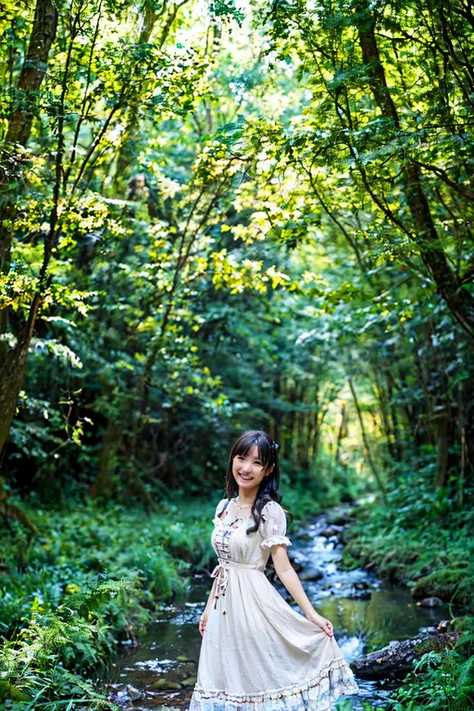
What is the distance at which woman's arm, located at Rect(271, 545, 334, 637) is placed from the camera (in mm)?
3488

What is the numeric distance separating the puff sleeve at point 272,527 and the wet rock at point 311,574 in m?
7.42

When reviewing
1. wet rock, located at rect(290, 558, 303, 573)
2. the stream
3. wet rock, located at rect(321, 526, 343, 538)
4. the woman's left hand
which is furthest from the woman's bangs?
wet rock, located at rect(321, 526, 343, 538)

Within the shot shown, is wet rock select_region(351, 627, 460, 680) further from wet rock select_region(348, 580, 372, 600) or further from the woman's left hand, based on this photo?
wet rock select_region(348, 580, 372, 600)

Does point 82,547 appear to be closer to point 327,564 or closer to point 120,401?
point 120,401

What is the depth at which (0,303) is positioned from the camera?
519 centimetres

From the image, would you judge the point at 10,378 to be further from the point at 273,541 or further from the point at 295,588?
the point at 295,588

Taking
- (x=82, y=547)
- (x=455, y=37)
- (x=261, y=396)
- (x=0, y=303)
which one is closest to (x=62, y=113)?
(x=0, y=303)

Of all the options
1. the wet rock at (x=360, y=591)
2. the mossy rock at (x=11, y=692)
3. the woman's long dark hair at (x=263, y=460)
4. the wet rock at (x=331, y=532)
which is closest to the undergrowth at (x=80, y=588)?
the mossy rock at (x=11, y=692)

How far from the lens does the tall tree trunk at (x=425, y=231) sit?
5348mm

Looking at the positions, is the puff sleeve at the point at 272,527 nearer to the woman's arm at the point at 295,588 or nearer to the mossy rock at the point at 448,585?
the woman's arm at the point at 295,588

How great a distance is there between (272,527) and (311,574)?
7.74 metres

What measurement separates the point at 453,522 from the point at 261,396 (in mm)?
8791

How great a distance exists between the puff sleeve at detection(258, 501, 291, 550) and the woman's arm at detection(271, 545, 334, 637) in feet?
0.12

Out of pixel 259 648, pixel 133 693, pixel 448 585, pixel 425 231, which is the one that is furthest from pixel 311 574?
pixel 259 648
